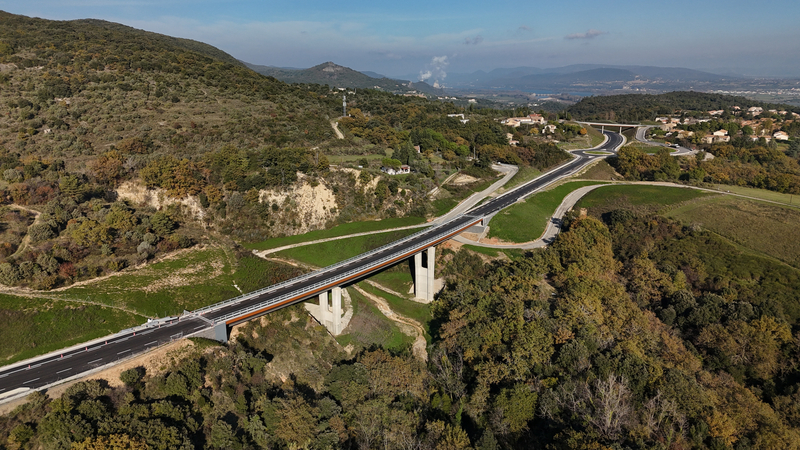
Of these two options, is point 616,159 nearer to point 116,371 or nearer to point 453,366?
point 453,366

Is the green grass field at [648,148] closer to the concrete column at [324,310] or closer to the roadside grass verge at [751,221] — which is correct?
the roadside grass verge at [751,221]

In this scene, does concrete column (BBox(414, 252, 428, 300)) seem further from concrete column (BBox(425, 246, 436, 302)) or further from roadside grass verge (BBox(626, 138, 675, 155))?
roadside grass verge (BBox(626, 138, 675, 155))

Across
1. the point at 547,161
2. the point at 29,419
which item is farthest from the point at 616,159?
the point at 29,419

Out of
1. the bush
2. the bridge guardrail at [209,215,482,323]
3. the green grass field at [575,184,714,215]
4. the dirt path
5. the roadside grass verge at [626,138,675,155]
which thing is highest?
the roadside grass verge at [626,138,675,155]

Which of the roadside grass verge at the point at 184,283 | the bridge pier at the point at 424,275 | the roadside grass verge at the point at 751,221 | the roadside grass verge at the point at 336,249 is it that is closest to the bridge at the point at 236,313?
the bridge pier at the point at 424,275

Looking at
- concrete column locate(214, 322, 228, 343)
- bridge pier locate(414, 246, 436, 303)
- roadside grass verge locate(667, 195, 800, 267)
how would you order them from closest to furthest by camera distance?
concrete column locate(214, 322, 228, 343) → bridge pier locate(414, 246, 436, 303) → roadside grass verge locate(667, 195, 800, 267)

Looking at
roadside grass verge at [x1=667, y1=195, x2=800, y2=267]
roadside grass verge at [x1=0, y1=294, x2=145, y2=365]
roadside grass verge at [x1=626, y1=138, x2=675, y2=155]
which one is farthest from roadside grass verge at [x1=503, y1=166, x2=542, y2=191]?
roadside grass verge at [x1=0, y1=294, x2=145, y2=365]
